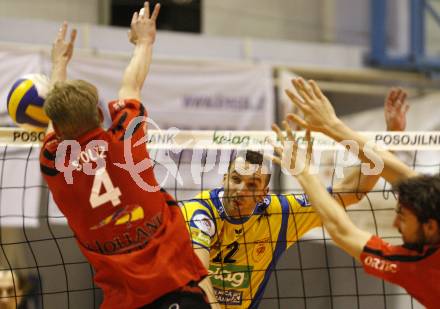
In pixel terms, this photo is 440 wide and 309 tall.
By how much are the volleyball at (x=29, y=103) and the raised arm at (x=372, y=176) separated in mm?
1785

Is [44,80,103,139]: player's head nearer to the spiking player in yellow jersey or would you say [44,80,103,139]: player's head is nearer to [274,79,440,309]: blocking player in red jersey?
[274,79,440,309]: blocking player in red jersey

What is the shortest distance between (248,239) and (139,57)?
4.89ft

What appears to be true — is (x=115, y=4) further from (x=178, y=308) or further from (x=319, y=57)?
(x=178, y=308)

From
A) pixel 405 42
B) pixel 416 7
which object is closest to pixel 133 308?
pixel 416 7

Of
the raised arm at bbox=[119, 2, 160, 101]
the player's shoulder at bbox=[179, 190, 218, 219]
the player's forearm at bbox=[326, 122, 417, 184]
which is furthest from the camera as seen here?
the player's shoulder at bbox=[179, 190, 218, 219]

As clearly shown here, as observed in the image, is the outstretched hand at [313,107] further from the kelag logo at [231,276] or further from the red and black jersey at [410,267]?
the kelag logo at [231,276]

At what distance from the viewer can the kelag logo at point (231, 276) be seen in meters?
4.45

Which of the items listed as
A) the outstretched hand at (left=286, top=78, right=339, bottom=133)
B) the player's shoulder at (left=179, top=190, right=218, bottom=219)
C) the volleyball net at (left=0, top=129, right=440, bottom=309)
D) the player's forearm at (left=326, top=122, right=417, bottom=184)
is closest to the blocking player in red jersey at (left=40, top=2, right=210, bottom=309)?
the outstretched hand at (left=286, top=78, right=339, bottom=133)

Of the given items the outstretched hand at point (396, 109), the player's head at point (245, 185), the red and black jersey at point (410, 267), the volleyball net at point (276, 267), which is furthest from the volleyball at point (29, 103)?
the red and black jersey at point (410, 267)

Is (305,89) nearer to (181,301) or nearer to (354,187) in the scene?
(181,301)

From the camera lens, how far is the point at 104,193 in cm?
305

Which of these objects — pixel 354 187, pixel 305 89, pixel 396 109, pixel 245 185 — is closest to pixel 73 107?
pixel 305 89

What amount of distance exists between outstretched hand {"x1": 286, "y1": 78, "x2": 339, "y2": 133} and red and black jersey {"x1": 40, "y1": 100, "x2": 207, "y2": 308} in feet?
2.28

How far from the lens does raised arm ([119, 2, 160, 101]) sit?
11.0 ft
